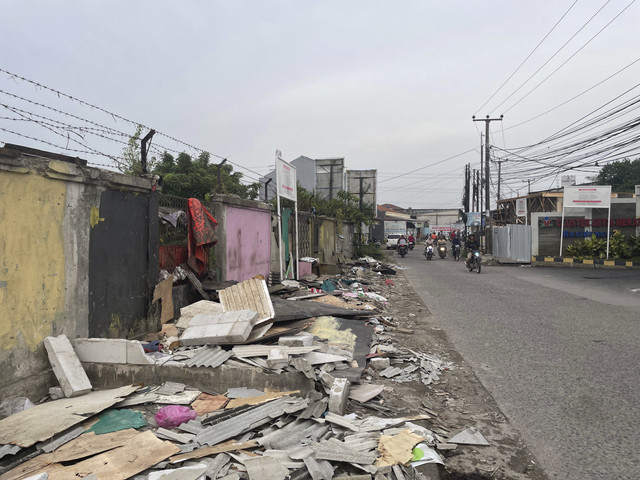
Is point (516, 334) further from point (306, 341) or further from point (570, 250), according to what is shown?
point (570, 250)

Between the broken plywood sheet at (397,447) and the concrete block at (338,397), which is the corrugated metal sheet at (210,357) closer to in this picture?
the concrete block at (338,397)

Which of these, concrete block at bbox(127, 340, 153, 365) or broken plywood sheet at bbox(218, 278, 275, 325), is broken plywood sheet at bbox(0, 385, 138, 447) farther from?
broken plywood sheet at bbox(218, 278, 275, 325)

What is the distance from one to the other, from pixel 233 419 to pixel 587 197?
23318 millimetres

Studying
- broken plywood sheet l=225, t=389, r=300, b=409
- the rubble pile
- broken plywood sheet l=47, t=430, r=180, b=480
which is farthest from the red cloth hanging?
broken plywood sheet l=47, t=430, r=180, b=480

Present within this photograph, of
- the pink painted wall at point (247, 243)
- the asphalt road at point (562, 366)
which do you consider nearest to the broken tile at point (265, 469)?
the asphalt road at point (562, 366)

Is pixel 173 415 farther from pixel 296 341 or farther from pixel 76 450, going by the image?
pixel 296 341

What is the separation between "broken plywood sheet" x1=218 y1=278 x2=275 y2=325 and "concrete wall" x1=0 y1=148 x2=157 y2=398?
5.75ft

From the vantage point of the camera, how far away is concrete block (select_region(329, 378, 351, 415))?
12.4 feet

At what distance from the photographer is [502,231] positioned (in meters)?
26.8

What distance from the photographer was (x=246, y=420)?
3482 mm

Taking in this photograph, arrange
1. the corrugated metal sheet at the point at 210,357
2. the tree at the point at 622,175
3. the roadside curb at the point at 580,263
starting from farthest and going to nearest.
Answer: the tree at the point at 622,175 → the roadside curb at the point at 580,263 → the corrugated metal sheet at the point at 210,357

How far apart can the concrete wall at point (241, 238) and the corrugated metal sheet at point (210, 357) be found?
11.4ft

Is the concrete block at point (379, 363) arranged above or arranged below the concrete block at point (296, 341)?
below

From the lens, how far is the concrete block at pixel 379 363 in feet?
17.6
